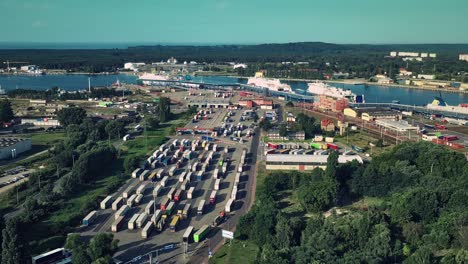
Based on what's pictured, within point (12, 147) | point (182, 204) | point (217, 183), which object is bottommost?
point (182, 204)

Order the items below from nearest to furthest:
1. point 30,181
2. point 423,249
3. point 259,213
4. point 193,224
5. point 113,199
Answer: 1. point 423,249
2. point 259,213
3. point 193,224
4. point 113,199
5. point 30,181

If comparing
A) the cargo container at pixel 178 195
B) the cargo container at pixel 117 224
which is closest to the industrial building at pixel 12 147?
the cargo container at pixel 178 195

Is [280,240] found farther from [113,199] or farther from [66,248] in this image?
[113,199]

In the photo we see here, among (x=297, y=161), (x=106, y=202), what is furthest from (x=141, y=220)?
(x=297, y=161)

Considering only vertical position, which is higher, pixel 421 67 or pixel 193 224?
pixel 421 67

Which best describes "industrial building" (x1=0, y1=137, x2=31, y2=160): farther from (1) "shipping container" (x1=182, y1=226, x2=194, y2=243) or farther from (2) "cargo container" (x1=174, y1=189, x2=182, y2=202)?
(1) "shipping container" (x1=182, y1=226, x2=194, y2=243)

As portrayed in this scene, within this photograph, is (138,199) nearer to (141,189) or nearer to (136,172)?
(141,189)

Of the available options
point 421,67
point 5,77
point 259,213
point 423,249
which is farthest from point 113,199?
point 421,67
